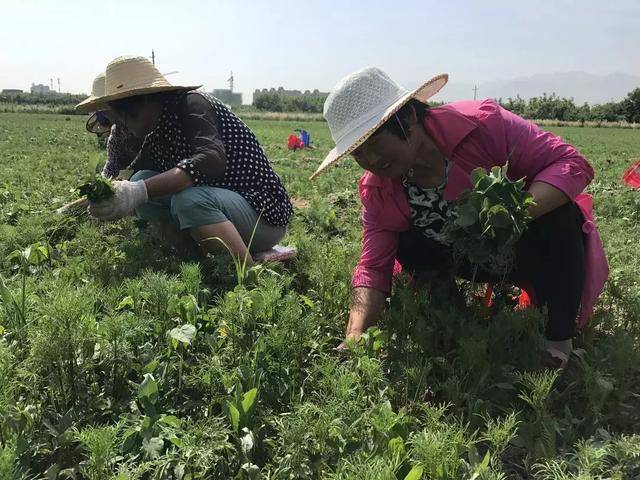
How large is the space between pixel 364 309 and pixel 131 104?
1.99 m

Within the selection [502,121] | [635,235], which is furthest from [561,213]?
[635,235]

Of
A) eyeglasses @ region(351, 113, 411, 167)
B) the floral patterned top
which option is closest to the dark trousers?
the floral patterned top

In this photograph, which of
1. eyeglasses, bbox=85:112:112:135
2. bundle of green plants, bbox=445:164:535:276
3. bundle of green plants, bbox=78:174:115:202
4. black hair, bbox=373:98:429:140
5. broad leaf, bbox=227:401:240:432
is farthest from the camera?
eyeglasses, bbox=85:112:112:135

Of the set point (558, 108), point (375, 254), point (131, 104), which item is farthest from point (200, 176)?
point (558, 108)

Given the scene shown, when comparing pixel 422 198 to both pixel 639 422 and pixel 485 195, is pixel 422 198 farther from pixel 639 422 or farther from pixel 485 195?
pixel 639 422

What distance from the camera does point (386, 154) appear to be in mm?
2332

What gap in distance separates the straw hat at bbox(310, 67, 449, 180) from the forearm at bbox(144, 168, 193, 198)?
46.0 inches

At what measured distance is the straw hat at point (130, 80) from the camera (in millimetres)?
3270

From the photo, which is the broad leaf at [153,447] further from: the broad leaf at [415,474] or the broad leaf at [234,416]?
the broad leaf at [415,474]

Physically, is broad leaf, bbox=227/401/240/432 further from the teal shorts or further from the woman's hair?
the woman's hair

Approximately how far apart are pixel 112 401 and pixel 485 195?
1.64 metres

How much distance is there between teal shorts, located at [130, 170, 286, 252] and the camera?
3.24 meters

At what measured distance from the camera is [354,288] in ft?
9.05

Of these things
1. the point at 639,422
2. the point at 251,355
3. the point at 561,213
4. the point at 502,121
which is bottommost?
the point at 639,422
